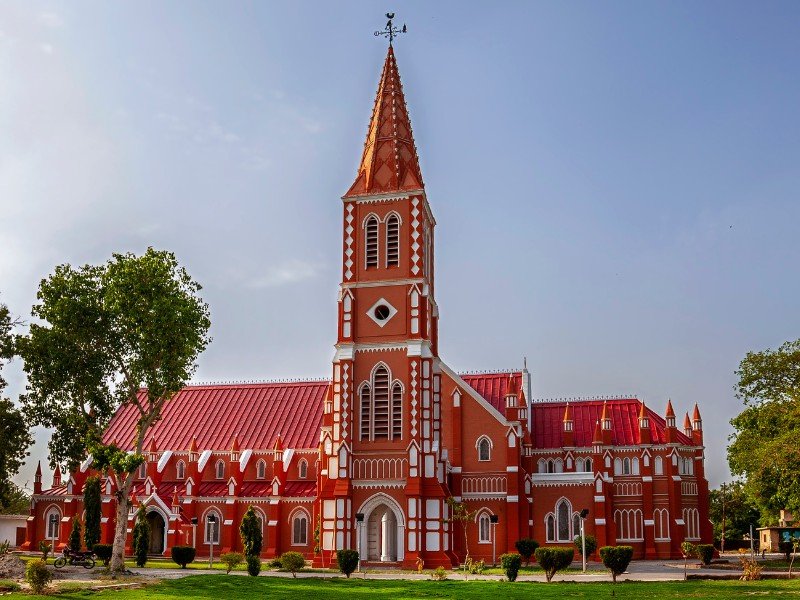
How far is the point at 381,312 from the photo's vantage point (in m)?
56.3

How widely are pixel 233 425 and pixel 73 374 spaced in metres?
29.9

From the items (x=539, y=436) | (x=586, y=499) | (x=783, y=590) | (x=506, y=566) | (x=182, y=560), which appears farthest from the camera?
(x=539, y=436)

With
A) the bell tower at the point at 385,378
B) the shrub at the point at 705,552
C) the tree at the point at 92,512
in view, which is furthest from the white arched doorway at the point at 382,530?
the tree at the point at 92,512

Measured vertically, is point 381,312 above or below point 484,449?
above

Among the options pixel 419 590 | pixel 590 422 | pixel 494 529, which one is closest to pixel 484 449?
pixel 494 529

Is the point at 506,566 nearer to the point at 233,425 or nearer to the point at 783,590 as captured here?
the point at 783,590

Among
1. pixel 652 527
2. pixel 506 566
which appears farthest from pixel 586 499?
pixel 506 566

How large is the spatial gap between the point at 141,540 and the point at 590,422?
34191 mm

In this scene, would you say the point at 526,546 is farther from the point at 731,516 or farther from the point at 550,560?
the point at 731,516

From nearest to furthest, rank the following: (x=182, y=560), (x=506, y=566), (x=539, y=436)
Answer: (x=506, y=566), (x=182, y=560), (x=539, y=436)

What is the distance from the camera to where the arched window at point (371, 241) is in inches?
2260

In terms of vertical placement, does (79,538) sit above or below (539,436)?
below

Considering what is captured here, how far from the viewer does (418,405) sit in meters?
54.0

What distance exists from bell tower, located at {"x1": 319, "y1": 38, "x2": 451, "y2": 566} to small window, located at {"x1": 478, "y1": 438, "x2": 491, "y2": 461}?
568 cm
